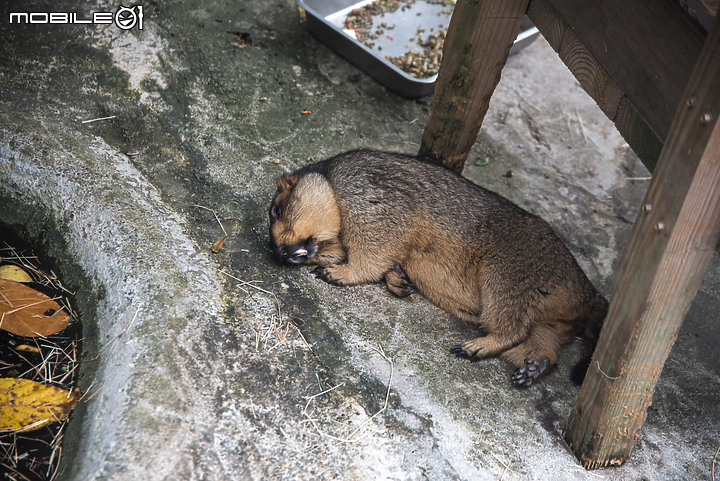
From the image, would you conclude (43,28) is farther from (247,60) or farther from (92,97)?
(247,60)

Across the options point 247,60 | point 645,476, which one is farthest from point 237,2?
point 645,476

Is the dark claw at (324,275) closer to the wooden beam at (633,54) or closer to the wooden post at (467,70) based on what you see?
the wooden post at (467,70)

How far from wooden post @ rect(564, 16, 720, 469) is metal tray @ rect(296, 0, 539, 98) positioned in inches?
146

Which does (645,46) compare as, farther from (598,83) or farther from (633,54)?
(598,83)

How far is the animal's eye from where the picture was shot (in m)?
4.86

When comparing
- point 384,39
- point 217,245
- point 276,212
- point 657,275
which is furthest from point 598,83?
point 384,39

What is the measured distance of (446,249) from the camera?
15.7ft

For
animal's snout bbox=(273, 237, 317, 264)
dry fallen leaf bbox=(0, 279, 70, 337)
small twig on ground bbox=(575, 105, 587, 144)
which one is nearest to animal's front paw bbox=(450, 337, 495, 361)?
animal's snout bbox=(273, 237, 317, 264)

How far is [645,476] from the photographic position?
372 centimetres

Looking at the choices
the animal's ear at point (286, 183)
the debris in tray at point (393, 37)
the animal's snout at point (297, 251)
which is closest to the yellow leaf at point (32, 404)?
the animal's snout at point (297, 251)

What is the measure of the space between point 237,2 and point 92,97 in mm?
2260

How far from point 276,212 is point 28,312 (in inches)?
71.7

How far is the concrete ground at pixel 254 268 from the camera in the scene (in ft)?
11.3

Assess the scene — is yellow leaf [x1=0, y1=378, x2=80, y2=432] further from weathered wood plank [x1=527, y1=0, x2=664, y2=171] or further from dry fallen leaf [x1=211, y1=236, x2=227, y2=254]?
weathered wood plank [x1=527, y1=0, x2=664, y2=171]
